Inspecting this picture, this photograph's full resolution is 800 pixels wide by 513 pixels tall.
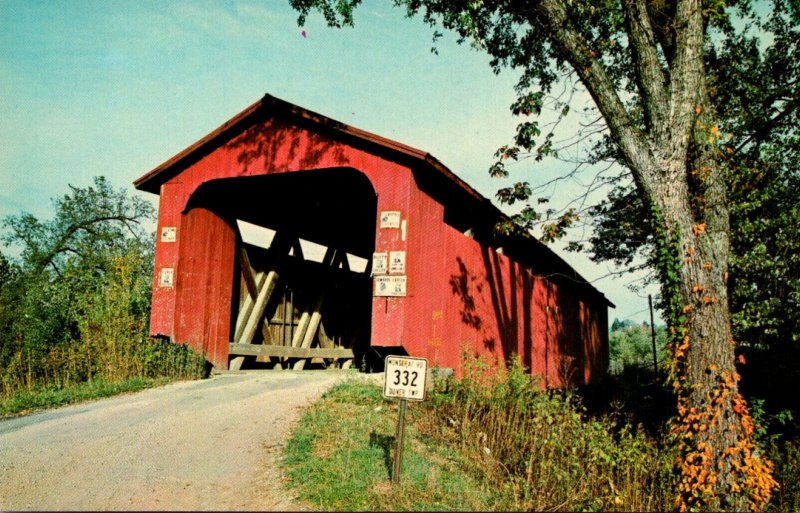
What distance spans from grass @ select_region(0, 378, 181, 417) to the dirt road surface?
349 millimetres

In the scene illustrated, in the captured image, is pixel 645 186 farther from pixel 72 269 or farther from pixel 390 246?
pixel 72 269

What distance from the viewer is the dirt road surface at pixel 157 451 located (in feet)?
14.2

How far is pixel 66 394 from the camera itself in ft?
27.7

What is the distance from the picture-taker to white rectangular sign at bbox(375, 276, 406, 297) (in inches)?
302

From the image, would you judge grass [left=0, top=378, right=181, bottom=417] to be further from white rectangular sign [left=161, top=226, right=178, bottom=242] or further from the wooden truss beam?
white rectangular sign [left=161, top=226, right=178, bottom=242]

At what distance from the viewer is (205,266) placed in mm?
9977

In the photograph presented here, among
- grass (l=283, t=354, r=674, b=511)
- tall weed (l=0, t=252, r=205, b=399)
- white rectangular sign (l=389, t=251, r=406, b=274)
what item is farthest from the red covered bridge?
grass (l=283, t=354, r=674, b=511)

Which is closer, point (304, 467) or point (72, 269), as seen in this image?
point (304, 467)

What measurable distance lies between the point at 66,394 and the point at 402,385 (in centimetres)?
668

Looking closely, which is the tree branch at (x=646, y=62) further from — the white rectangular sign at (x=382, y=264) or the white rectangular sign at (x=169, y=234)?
the white rectangular sign at (x=169, y=234)

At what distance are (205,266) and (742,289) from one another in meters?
11.0


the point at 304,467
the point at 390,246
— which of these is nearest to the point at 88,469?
the point at 304,467

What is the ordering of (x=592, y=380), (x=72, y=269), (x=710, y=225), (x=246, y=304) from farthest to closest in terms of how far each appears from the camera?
(x=592, y=380) → (x=72, y=269) → (x=246, y=304) → (x=710, y=225)

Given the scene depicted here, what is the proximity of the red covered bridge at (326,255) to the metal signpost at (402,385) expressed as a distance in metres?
3.10
